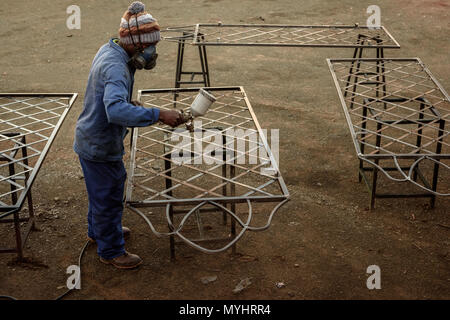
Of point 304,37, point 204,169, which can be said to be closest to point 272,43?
point 304,37

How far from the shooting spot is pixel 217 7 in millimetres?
12312

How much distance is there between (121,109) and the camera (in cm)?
312

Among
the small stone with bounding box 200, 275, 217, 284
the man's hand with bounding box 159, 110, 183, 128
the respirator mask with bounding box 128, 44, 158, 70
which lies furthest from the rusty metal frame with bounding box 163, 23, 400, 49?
the small stone with bounding box 200, 275, 217, 284

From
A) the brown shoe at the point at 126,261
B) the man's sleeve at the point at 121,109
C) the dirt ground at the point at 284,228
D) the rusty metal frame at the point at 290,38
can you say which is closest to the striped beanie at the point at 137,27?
the man's sleeve at the point at 121,109

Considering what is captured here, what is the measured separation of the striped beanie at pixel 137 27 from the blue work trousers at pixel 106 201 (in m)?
0.90

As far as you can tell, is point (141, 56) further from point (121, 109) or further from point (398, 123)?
point (398, 123)

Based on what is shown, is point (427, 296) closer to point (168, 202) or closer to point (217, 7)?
point (168, 202)

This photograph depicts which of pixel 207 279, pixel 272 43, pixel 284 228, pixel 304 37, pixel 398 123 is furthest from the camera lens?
pixel 304 37

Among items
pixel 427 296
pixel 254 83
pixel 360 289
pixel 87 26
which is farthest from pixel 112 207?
pixel 87 26

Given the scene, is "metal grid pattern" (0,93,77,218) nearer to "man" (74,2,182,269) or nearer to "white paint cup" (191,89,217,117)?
"man" (74,2,182,269)

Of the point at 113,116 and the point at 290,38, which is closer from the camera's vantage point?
the point at 113,116

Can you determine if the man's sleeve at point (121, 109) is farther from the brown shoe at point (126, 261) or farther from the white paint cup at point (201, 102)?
the brown shoe at point (126, 261)

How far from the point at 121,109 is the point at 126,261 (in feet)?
4.77

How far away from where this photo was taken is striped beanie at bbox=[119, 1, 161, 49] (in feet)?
11.0
